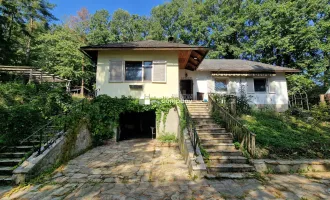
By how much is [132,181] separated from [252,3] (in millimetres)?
26199

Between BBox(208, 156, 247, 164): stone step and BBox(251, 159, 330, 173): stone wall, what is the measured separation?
308 mm

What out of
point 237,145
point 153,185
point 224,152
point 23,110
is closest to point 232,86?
point 237,145

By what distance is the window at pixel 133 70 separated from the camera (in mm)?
9812

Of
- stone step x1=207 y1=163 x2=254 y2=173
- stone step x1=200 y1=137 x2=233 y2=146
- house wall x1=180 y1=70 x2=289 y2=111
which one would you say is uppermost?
house wall x1=180 y1=70 x2=289 y2=111

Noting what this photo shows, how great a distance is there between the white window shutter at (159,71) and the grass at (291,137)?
5.05 metres

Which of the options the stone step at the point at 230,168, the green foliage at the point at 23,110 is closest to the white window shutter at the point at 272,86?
the stone step at the point at 230,168

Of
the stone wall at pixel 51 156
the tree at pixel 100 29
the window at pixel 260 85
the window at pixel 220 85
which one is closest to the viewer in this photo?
the stone wall at pixel 51 156

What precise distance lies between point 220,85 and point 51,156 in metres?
12.4

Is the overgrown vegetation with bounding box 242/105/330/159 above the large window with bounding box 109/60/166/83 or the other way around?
the other way around

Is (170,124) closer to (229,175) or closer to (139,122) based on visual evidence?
(139,122)

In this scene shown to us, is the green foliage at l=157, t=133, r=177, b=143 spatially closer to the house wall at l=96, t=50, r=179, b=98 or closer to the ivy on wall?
the ivy on wall

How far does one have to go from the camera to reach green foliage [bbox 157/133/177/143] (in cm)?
839

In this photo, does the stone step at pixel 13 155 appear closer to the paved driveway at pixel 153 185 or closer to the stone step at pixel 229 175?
the paved driveway at pixel 153 185

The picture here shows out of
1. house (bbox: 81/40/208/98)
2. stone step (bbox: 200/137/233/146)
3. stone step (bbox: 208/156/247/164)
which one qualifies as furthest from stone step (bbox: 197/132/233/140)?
house (bbox: 81/40/208/98)
